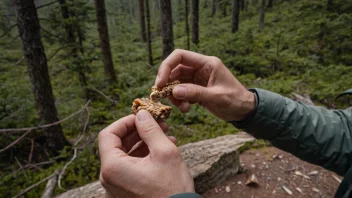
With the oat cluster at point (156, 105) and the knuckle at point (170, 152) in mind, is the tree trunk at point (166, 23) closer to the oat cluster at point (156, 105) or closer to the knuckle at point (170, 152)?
the oat cluster at point (156, 105)

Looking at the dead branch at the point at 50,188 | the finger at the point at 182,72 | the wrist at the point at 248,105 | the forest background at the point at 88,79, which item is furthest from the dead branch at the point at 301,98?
the dead branch at the point at 50,188

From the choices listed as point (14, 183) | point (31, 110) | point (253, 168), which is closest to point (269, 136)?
point (253, 168)

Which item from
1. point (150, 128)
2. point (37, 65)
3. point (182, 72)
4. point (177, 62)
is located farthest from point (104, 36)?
point (150, 128)

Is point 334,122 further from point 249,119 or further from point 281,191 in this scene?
point 281,191

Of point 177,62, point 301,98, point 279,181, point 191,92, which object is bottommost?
point 279,181

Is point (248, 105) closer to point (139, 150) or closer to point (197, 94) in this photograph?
point (197, 94)

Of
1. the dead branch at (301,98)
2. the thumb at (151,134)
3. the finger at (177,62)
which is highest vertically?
the finger at (177,62)

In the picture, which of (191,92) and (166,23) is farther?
(166,23)
